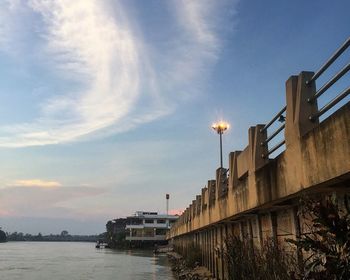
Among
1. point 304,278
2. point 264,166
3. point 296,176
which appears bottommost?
point 304,278

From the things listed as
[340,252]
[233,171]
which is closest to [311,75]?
[340,252]

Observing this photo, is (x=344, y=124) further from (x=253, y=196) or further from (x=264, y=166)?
(x=253, y=196)

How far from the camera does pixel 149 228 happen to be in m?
143

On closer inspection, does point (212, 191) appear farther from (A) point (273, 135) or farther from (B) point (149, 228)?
(B) point (149, 228)

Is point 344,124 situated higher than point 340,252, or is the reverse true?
point 344,124

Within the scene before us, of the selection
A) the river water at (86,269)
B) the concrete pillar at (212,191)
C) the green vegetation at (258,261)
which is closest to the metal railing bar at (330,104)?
the green vegetation at (258,261)

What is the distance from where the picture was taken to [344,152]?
7.18 m

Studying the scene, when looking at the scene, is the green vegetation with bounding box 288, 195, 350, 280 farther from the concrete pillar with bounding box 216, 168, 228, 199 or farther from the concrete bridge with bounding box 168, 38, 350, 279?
the concrete pillar with bounding box 216, 168, 228, 199

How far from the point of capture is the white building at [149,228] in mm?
139875

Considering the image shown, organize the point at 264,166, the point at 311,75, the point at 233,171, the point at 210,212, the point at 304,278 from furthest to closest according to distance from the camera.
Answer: the point at 210,212
the point at 233,171
the point at 264,166
the point at 311,75
the point at 304,278

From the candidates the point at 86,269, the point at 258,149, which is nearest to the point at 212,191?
the point at 258,149

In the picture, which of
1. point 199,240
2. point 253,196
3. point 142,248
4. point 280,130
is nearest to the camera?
point 280,130

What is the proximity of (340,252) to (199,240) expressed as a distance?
3707cm

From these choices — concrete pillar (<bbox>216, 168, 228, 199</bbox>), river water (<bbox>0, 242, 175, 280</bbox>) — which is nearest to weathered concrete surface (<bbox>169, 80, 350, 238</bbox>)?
concrete pillar (<bbox>216, 168, 228, 199</bbox>)
